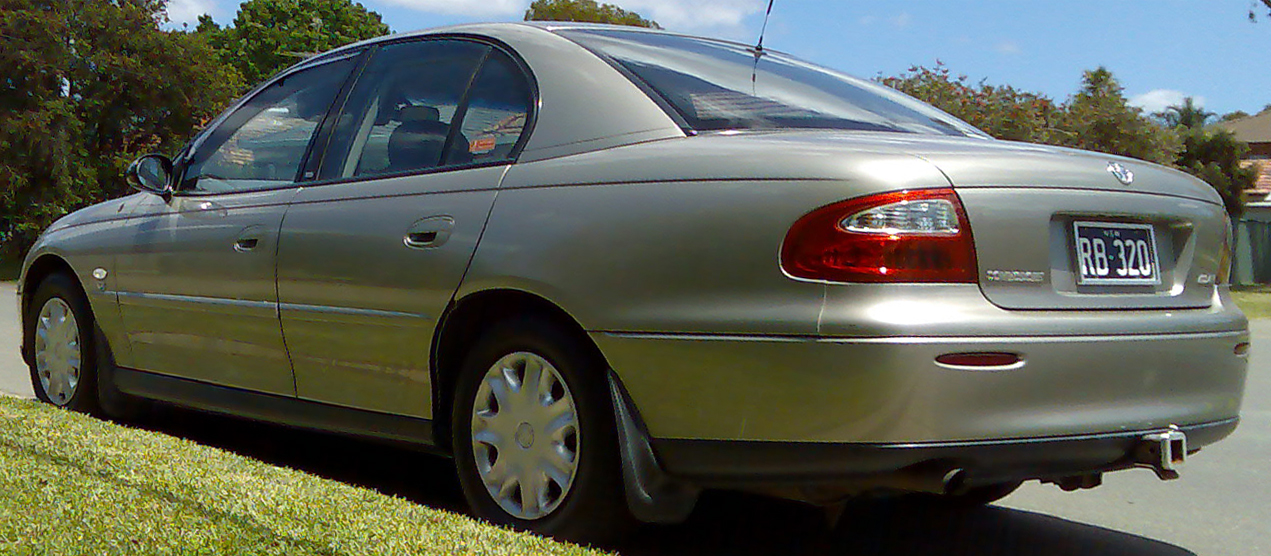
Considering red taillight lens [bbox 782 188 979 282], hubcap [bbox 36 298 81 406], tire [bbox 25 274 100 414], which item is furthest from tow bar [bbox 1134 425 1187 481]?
hubcap [bbox 36 298 81 406]

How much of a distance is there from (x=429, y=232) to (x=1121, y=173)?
2032 mm

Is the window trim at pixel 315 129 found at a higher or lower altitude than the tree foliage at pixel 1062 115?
higher

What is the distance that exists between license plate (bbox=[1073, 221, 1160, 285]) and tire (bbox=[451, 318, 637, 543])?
4.29 feet

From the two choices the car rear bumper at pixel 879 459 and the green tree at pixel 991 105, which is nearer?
the car rear bumper at pixel 879 459

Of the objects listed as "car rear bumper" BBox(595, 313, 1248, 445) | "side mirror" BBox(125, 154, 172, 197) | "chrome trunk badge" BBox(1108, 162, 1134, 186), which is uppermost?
"chrome trunk badge" BBox(1108, 162, 1134, 186)

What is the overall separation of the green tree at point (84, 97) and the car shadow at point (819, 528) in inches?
1201

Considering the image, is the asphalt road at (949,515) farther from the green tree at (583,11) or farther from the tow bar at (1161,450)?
the green tree at (583,11)

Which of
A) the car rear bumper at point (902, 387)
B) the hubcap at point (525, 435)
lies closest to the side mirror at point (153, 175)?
the hubcap at point (525, 435)

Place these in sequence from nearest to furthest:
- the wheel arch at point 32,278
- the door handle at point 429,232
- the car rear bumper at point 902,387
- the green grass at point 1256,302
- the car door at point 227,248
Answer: the car rear bumper at point 902,387 < the door handle at point 429,232 < the car door at point 227,248 < the wheel arch at point 32,278 < the green grass at point 1256,302

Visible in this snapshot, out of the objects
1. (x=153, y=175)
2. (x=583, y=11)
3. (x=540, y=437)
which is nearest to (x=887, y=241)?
(x=540, y=437)

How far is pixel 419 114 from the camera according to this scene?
5012 millimetres

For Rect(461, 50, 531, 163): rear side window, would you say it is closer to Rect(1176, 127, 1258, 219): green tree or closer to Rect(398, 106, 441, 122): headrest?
Rect(398, 106, 441, 122): headrest

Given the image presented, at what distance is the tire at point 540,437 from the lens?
4.04m

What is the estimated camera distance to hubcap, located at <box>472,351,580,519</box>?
4145mm
